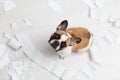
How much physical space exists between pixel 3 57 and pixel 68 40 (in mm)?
240

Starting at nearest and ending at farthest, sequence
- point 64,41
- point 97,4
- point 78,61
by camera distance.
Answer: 1. point 64,41
2. point 78,61
3. point 97,4

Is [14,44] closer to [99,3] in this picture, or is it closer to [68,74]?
[68,74]

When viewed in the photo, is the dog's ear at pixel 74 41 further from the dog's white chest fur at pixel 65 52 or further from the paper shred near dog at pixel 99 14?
the paper shred near dog at pixel 99 14

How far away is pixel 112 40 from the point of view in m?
1.00

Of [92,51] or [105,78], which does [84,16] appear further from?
[105,78]

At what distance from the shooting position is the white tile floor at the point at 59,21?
94 cm

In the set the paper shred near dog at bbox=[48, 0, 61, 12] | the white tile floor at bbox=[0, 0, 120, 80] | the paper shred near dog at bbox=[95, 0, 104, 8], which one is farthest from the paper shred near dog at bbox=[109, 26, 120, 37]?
the paper shred near dog at bbox=[48, 0, 61, 12]

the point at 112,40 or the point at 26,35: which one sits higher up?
the point at 112,40

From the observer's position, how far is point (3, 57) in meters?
0.94

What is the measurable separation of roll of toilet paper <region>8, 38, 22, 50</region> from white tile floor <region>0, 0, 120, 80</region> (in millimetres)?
15

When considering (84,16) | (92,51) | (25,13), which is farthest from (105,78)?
(25,13)

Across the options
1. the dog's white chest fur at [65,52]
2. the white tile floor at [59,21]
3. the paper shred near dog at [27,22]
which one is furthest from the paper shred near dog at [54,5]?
the dog's white chest fur at [65,52]

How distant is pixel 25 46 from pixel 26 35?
0.14 feet

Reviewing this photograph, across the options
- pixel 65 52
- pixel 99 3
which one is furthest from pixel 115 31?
pixel 65 52
